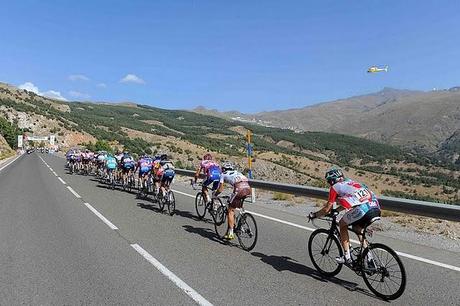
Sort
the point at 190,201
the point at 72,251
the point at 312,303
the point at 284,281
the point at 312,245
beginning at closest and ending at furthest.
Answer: the point at 312,303 → the point at 284,281 → the point at 312,245 → the point at 72,251 → the point at 190,201

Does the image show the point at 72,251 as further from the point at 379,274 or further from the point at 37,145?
the point at 37,145

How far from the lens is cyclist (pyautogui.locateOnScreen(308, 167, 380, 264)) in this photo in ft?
20.6

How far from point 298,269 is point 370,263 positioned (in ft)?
4.44

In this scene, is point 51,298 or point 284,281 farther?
point 284,281

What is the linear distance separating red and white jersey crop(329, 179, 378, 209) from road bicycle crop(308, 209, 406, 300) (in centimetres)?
30

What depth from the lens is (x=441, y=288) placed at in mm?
6176

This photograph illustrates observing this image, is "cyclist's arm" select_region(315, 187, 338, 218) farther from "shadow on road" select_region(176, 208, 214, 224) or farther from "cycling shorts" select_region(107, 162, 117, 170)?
"cycling shorts" select_region(107, 162, 117, 170)

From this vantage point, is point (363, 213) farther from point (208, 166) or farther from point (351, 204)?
point (208, 166)

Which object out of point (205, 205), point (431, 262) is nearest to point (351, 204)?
point (431, 262)

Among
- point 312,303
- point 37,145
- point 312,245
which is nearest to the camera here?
point 312,303

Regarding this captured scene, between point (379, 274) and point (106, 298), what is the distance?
3.55m

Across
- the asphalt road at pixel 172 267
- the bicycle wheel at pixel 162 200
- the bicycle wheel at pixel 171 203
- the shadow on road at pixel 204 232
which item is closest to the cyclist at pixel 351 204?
the asphalt road at pixel 172 267

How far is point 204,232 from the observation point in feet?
34.1

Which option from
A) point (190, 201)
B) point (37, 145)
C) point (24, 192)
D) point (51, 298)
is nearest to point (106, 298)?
point (51, 298)
